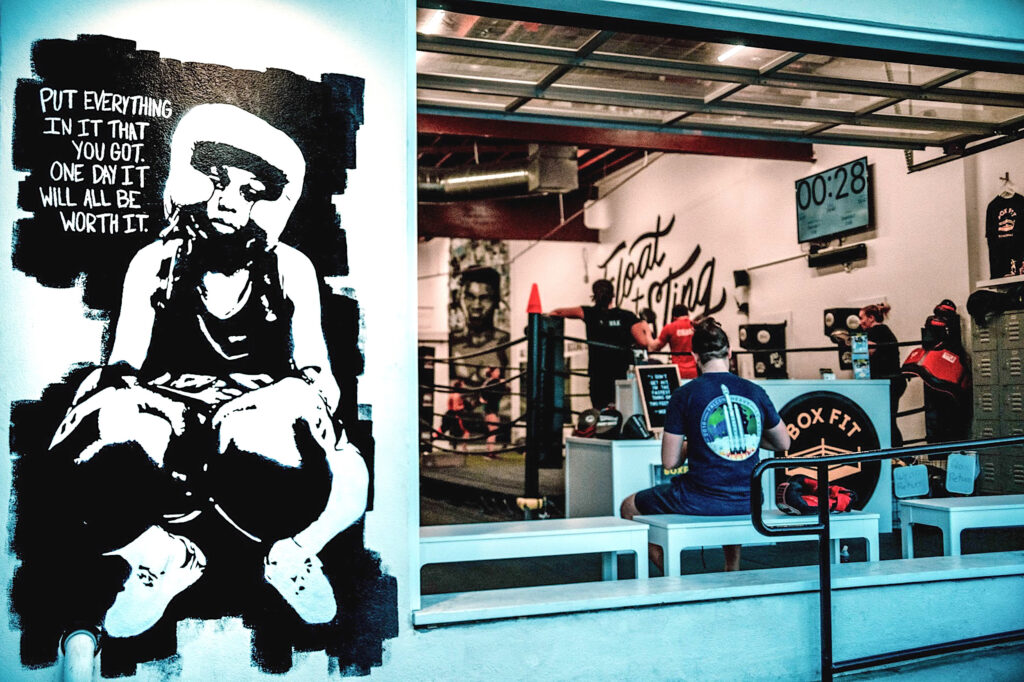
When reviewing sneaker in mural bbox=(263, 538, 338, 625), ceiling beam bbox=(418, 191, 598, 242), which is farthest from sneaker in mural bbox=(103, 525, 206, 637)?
ceiling beam bbox=(418, 191, 598, 242)

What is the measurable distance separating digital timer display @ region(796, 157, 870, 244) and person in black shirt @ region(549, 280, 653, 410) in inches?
130

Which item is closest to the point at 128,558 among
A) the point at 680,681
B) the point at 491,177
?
the point at 680,681

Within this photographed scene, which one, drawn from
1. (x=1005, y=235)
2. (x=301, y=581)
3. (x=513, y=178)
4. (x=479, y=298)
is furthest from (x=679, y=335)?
(x=479, y=298)

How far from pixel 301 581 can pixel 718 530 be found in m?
1.68

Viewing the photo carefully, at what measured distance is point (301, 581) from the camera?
2643mm

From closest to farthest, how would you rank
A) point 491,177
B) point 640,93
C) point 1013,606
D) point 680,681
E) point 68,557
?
1. point 68,557
2. point 680,681
3. point 1013,606
4. point 640,93
5. point 491,177

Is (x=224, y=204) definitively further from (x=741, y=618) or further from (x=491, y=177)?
(x=491, y=177)

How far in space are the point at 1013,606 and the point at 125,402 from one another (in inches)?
131

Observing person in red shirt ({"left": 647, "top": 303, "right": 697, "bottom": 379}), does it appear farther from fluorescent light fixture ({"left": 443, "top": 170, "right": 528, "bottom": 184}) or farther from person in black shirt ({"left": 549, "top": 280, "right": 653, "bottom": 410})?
fluorescent light fixture ({"left": 443, "top": 170, "right": 528, "bottom": 184})

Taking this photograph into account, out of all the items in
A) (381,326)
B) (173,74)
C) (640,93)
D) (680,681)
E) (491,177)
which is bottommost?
(680,681)

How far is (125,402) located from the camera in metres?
2.52

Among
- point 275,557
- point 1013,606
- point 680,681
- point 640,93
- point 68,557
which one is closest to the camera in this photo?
point 68,557

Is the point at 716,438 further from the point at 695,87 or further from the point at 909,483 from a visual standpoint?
the point at 695,87

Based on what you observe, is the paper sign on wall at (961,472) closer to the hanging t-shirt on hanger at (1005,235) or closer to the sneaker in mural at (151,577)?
the sneaker in mural at (151,577)
